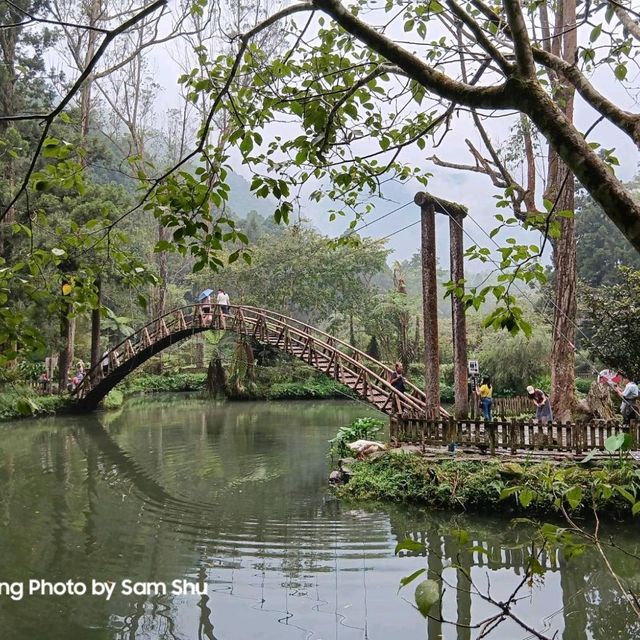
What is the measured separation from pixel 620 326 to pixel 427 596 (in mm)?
12327

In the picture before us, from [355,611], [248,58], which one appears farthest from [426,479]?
[248,58]

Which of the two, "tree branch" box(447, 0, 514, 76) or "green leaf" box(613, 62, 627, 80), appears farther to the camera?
"green leaf" box(613, 62, 627, 80)

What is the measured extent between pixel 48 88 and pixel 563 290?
63.6 ft

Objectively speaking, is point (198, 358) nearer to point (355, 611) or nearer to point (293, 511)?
point (293, 511)

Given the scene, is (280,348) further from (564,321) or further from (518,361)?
(518,361)

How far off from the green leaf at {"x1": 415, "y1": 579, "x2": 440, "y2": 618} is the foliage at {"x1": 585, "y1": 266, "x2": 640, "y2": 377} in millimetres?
11589

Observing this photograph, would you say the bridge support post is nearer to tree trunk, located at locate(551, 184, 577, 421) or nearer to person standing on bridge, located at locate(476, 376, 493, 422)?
tree trunk, located at locate(551, 184, 577, 421)

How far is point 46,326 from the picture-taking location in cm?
1716

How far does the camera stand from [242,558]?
5.98 meters

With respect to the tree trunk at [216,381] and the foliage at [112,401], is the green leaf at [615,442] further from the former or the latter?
the tree trunk at [216,381]

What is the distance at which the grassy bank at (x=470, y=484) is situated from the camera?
6773 mm

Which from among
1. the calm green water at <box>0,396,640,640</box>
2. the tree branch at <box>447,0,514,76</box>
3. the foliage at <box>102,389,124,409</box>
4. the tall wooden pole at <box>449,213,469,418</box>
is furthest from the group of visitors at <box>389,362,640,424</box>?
the foliage at <box>102,389,124,409</box>

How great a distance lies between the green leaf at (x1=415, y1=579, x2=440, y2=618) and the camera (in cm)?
132

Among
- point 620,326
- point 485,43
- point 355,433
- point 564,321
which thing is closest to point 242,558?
point 355,433
